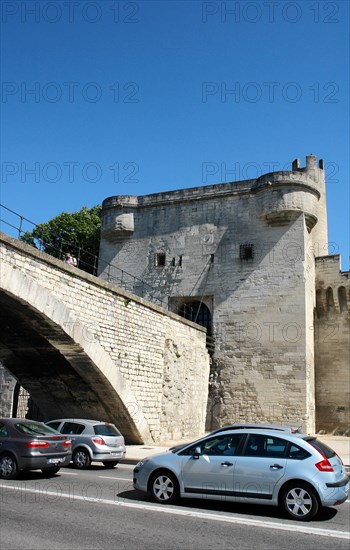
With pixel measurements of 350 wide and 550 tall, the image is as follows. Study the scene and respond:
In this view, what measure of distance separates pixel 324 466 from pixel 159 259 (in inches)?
783

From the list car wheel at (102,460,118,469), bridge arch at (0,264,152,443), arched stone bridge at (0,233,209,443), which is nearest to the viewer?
car wheel at (102,460,118,469)

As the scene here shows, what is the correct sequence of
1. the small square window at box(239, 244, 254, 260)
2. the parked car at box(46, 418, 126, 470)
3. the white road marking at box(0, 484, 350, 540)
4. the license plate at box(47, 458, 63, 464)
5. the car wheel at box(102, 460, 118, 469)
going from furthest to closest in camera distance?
the small square window at box(239, 244, 254, 260), the car wheel at box(102, 460, 118, 469), the parked car at box(46, 418, 126, 470), the license plate at box(47, 458, 63, 464), the white road marking at box(0, 484, 350, 540)

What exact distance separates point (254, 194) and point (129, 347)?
448 inches

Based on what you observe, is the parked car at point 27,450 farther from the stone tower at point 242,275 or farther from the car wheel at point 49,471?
the stone tower at point 242,275

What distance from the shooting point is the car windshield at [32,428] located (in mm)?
9835

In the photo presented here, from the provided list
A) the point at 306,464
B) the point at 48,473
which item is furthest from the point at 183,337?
the point at 306,464

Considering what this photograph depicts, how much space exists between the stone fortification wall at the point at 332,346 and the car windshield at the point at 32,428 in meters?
17.0

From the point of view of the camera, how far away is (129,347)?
55.6ft

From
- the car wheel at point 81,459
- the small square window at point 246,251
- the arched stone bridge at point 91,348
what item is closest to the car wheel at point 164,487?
the car wheel at point 81,459

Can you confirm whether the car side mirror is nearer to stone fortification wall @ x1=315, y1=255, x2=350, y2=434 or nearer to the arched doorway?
the arched doorway

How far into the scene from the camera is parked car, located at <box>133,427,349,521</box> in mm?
6785

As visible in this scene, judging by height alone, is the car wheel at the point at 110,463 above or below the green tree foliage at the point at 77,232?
below

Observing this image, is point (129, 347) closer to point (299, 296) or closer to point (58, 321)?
point (58, 321)

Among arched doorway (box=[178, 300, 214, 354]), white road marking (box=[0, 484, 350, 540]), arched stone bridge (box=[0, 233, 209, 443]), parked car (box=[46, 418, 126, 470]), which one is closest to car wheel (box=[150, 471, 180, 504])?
white road marking (box=[0, 484, 350, 540])
